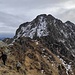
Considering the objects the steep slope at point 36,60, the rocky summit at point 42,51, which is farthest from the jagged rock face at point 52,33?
the steep slope at point 36,60

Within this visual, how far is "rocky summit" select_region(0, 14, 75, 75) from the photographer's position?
8362cm

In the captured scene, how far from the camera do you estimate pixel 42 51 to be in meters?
107

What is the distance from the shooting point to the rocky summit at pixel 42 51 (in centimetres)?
8362

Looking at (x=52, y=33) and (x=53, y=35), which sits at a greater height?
(x=52, y=33)

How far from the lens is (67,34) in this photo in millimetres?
173375

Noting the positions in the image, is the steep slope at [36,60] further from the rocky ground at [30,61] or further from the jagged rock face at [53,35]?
the jagged rock face at [53,35]

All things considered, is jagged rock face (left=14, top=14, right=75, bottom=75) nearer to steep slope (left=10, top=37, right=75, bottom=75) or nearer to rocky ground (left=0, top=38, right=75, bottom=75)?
steep slope (left=10, top=37, right=75, bottom=75)

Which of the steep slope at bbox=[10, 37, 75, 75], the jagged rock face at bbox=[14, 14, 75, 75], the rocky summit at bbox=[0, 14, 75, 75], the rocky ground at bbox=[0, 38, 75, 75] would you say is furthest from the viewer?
the jagged rock face at bbox=[14, 14, 75, 75]

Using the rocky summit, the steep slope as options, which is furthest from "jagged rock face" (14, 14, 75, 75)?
Result: the steep slope

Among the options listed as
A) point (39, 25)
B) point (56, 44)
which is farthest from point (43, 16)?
point (56, 44)

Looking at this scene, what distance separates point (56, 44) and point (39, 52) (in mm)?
34558

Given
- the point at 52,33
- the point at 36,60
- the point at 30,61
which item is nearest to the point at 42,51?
the point at 36,60

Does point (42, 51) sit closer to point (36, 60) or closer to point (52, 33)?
point (36, 60)

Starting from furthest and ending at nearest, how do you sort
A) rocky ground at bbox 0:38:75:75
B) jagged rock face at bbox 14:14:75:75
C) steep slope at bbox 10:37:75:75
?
jagged rock face at bbox 14:14:75:75 → steep slope at bbox 10:37:75:75 → rocky ground at bbox 0:38:75:75
